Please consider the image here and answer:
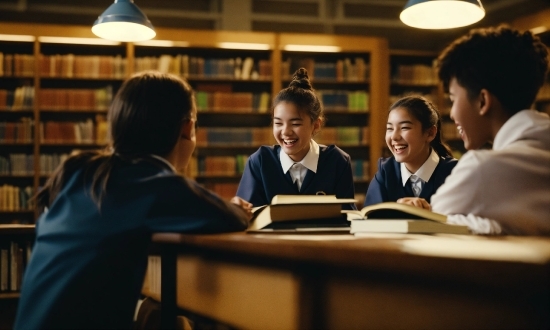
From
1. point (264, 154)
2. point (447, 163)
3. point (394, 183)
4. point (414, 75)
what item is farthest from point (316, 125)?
point (414, 75)

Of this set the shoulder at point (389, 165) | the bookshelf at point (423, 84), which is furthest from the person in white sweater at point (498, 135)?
the bookshelf at point (423, 84)

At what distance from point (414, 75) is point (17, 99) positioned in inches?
166

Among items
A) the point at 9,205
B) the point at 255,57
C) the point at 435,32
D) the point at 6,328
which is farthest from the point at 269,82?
the point at 6,328

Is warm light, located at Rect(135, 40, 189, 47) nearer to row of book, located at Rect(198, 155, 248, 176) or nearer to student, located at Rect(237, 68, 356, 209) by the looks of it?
row of book, located at Rect(198, 155, 248, 176)

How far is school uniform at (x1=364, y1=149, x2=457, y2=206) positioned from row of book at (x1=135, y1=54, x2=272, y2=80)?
3547mm

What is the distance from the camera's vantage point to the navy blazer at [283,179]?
2.48m

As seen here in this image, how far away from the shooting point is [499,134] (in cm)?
126

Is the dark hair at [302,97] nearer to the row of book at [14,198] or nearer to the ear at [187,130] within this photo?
the ear at [187,130]

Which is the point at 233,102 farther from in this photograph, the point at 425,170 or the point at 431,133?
the point at 425,170

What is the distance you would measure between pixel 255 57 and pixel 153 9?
1.30 meters

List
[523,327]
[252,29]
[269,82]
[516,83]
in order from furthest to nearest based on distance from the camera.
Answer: [252,29]
[269,82]
[516,83]
[523,327]

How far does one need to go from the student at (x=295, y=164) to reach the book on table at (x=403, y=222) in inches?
50.5

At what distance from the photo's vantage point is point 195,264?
133 centimetres

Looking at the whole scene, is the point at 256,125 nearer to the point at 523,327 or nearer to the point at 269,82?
the point at 269,82
